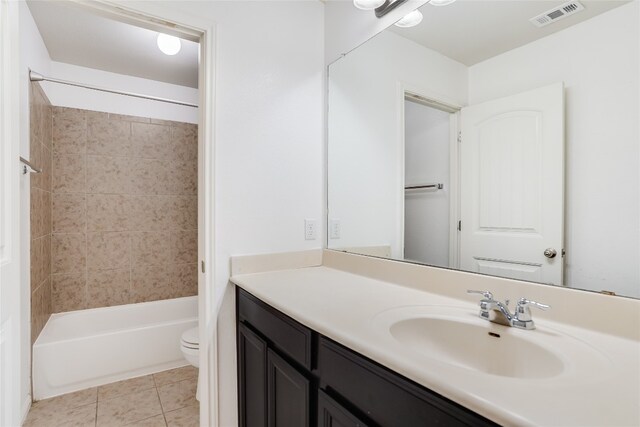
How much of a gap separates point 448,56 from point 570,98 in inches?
19.1

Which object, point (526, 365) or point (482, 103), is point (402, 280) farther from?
point (482, 103)

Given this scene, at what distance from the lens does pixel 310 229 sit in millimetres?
1777

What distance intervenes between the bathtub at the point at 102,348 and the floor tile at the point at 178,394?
0.29m

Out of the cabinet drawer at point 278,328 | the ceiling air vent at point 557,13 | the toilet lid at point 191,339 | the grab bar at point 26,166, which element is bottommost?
the toilet lid at point 191,339

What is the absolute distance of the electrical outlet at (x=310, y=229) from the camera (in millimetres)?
1764

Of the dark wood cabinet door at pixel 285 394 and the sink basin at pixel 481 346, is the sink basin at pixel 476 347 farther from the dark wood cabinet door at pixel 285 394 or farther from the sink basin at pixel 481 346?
the dark wood cabinet door at pixel 285 394

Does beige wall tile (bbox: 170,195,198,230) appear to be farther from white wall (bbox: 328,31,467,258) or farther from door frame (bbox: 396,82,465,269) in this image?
door frame (bbox: 396,82,465,269)

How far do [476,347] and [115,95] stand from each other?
317 centimetres

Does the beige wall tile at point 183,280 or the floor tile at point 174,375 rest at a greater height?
the beige wall tile at point 183,280

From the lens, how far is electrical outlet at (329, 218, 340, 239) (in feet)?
5.92

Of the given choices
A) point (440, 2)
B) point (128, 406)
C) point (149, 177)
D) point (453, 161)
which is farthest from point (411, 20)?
point (128, 406)

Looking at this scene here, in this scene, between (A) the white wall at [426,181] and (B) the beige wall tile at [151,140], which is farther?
(B) the beige wall tile at [151,140]

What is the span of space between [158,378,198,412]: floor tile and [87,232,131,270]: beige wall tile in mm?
1165

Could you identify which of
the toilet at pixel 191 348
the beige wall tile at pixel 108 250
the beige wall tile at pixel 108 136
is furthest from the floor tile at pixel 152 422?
the beige wall tile at pixel 108 136
